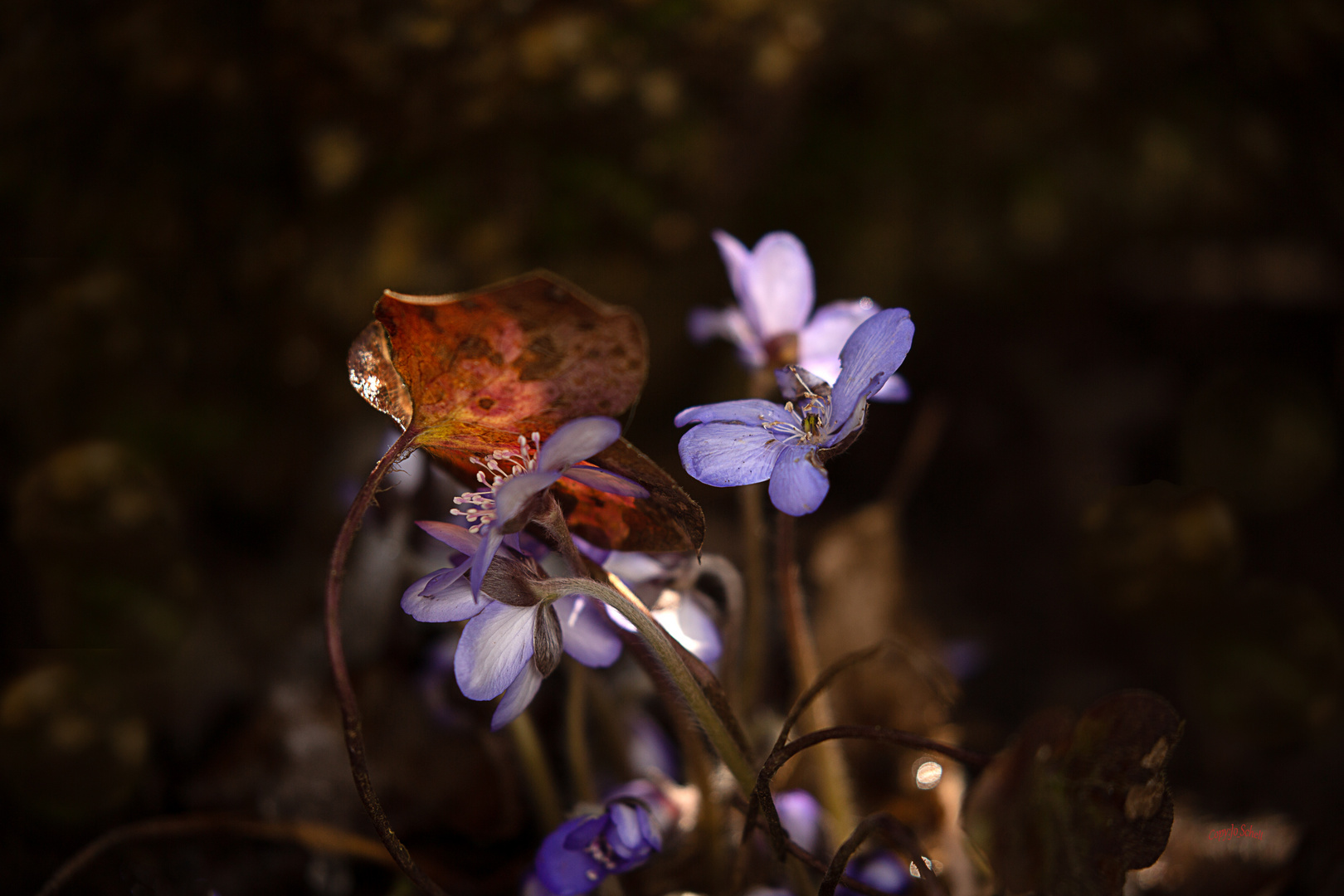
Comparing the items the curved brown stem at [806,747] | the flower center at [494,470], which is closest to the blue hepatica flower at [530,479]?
the flower center at [494,470]

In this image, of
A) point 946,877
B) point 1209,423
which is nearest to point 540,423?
point 946,877

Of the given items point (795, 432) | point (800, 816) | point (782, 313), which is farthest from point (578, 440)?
point (800, 816)

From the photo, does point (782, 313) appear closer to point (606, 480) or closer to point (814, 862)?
point (606, 480)

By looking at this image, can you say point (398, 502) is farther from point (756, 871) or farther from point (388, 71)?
point (388, 71)
